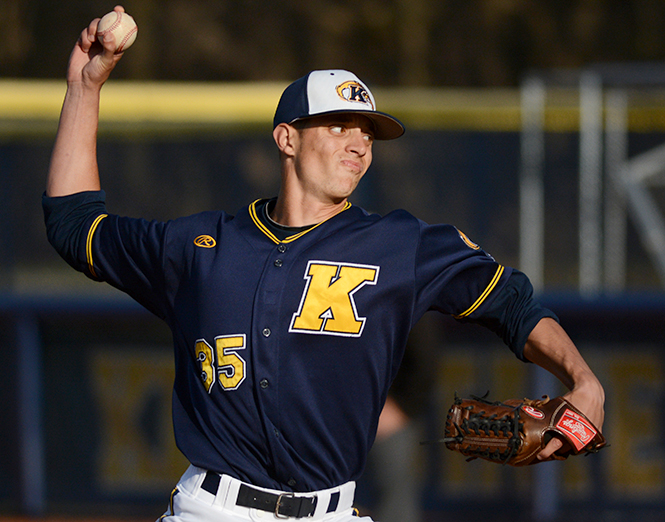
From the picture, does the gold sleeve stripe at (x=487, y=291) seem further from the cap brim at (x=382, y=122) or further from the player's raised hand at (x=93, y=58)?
the player's raised hand at (x=93, y=58)

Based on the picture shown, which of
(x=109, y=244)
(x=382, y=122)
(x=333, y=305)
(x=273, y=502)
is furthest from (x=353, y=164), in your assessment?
(x=273, y=502)

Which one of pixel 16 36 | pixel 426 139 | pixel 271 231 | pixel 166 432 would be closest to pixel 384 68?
pixel 16 36

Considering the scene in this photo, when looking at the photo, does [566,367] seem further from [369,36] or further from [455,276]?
[369,36]

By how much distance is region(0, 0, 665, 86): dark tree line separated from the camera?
48.8ft

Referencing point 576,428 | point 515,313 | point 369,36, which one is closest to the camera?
point 576,428

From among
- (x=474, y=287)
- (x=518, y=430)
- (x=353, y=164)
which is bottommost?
(x=518, y=430)

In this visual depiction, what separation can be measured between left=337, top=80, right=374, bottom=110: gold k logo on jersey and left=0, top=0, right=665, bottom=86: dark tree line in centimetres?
1208

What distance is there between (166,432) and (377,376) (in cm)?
427

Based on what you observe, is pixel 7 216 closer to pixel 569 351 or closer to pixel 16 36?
pixel 569 351

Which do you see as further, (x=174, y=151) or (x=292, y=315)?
(x=174, y=151)

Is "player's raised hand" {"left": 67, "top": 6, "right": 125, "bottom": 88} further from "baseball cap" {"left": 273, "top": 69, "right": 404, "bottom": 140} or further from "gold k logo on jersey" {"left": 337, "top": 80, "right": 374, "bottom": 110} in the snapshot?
"gold k logo on jersey" {"left": 337, "top": 80, "right": 374, "bottom": 110}

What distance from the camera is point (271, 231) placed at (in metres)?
2.84

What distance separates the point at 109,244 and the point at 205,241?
1.05ft

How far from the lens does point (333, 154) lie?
281 cm
